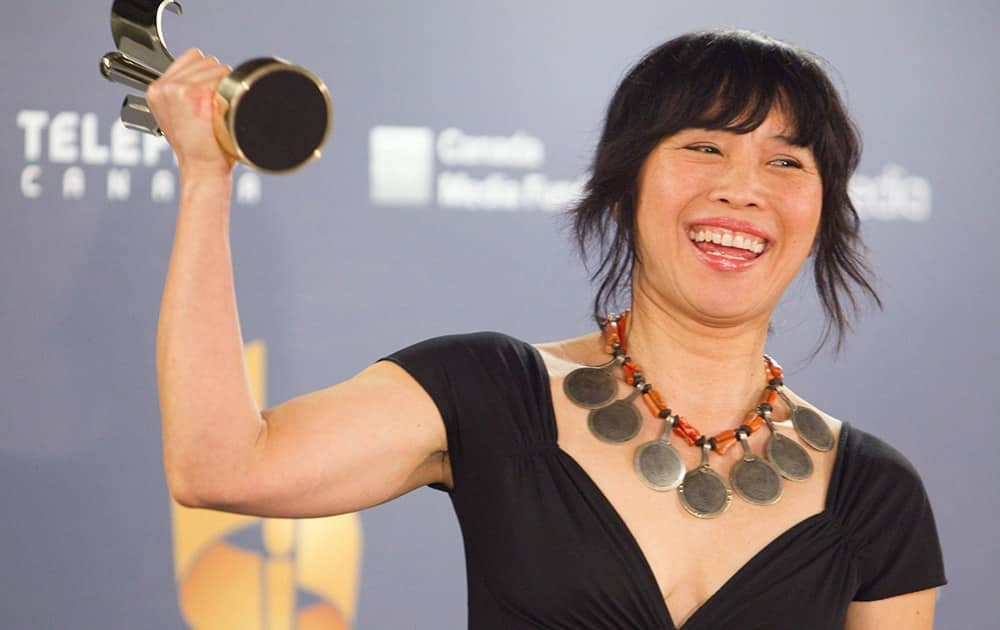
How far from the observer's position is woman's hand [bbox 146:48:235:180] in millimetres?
942

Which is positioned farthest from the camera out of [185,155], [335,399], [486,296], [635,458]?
[486,296]

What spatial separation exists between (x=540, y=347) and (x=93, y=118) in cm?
128

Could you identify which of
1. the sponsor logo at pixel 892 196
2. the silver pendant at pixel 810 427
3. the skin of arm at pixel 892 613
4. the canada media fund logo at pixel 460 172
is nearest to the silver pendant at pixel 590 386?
the silver pendant at pixel 810 427

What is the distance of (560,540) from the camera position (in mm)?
1271

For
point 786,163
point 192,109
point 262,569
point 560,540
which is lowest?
point 262,569

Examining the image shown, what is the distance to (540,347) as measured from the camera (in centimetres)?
145

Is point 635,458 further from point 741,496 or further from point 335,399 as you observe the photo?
point 335,399

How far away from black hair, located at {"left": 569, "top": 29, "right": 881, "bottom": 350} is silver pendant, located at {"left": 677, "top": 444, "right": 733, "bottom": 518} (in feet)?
0.88

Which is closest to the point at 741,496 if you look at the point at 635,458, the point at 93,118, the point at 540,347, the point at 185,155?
the point at 635,458

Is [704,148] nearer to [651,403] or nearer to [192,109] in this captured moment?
[651,403]

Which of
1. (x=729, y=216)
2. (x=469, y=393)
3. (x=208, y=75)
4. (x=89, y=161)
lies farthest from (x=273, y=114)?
(x=89, y=161)

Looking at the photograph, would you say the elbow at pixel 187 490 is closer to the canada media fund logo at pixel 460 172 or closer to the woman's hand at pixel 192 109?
the woman's hand at pixel 192 109

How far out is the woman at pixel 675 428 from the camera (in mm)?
1253

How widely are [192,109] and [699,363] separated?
2.28 ft
